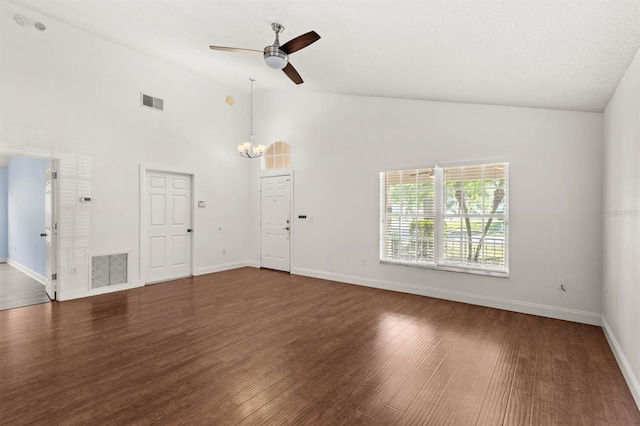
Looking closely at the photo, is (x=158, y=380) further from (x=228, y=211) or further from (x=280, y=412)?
(x=228, y=211)

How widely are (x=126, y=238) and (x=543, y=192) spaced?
20.8ft

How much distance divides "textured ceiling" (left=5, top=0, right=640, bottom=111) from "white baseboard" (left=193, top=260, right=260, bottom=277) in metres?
3.99

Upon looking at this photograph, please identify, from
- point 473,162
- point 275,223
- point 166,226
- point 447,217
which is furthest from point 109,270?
point 473,162

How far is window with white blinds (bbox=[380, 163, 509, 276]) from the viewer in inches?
168

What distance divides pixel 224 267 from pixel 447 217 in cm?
470

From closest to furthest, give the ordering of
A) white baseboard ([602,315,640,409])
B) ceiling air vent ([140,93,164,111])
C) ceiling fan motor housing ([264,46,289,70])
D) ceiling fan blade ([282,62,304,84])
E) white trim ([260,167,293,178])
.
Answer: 1. white baseboard ([602,315,640,409])
2. ceiling fan motor housing ([264,46,289,70])
3. ceiling fan blade ([282,62,304,84])
4. ceiling air vent ([140,93,164,111])
5. white trim ([260,167,293,178])

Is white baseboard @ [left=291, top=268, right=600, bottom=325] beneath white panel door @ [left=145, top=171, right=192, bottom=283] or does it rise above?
beneath

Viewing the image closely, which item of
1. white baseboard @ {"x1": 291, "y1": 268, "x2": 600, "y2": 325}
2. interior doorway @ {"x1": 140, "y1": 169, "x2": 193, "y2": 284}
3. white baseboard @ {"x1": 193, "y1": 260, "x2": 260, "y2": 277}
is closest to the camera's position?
white baseboard @ {"x1": 291, "y1": 268, "x2": 600, "y2": 325}

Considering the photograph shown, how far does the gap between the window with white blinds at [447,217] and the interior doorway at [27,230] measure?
17.1 ft

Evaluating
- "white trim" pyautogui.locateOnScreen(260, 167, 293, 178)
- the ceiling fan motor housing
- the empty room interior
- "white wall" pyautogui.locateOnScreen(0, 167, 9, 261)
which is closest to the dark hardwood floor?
the empty room interior

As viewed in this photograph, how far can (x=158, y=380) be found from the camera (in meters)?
2.38

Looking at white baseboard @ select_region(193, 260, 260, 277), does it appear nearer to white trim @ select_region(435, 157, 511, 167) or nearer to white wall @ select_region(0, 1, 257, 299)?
white wall @ select_region(0, 1, 257, 299)

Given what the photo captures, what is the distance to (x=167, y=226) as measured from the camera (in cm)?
584

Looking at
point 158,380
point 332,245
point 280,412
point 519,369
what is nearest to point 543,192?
point 519,369
